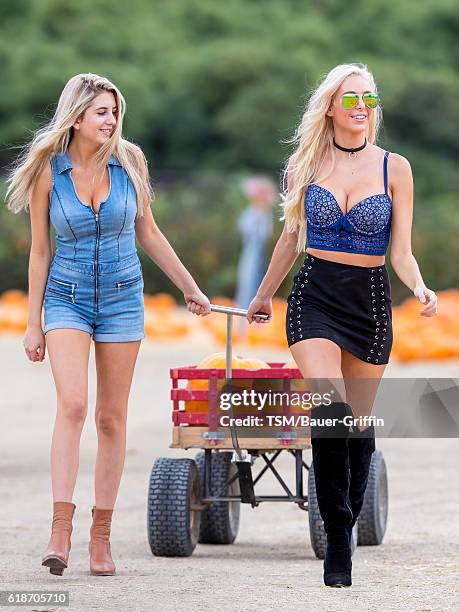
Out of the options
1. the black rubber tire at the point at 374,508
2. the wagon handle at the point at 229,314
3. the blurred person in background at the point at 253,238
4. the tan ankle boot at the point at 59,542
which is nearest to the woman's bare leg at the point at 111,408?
the tan ankle boot at the point at 59,542

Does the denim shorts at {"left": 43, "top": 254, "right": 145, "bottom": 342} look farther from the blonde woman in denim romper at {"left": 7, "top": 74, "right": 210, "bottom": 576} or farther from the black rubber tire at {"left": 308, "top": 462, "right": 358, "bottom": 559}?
the black rubber tire at {"left": 308, "top": 462, "right": 358, "bottom": 559}

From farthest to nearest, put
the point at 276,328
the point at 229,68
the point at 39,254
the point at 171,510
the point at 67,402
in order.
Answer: the point at 229,68 < the point at 276,328 < the point at 171,510 < the point at 39,254 < the point at 67,402

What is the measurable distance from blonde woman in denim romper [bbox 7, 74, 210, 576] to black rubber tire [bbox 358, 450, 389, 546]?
51.7 inches

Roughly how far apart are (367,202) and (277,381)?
1.17m

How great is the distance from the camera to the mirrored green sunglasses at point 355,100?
568 centimetres

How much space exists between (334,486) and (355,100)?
146 cm

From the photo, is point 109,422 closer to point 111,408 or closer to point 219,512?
point 111,408

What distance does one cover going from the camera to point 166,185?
31.0 m

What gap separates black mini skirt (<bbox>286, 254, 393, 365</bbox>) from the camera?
217 inches

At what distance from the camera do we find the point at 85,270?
574 centimetres

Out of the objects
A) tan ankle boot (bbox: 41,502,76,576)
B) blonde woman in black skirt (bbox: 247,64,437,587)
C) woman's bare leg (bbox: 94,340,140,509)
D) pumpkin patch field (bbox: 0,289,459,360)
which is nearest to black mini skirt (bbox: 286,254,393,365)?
blonde woman in black skirt (bbox: 247,64,437,587)

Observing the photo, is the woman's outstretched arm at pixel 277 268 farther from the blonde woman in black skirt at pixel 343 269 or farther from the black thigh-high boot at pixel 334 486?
the black thigh-high boot at pixel 334 486

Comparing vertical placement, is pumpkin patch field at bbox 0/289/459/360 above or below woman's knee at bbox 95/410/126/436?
above


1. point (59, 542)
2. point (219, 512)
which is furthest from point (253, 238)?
point (59, 542)
